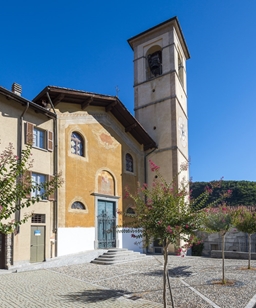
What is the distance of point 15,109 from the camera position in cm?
1360

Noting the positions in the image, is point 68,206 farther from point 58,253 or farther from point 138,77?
point 138,77

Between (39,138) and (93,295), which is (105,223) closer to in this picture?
(39,138)

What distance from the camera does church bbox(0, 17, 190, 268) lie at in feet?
44.5

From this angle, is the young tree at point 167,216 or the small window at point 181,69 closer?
the young tree at point 167,216

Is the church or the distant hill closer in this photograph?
the church

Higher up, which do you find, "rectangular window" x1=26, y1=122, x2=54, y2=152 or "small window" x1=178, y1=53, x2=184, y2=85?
"small window" x1=178, y1=53, x2=184, y2=85

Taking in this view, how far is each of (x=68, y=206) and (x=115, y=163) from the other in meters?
4.71

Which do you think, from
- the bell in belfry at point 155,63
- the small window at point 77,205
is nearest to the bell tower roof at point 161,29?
the bell in belfry at point 155,63

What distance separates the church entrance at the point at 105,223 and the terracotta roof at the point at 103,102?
16.9 feet

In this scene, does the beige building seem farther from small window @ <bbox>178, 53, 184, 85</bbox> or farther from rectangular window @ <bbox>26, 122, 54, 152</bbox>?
small window @ <bbox>178, 53, 184, 85</bbox>

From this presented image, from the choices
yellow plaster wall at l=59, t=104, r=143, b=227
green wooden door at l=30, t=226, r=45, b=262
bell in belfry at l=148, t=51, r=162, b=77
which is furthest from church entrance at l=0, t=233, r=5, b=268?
bell in belfry at l=148, t=51, r=162, b=77

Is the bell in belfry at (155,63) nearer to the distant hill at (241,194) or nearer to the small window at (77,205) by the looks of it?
the small window at (77,205)

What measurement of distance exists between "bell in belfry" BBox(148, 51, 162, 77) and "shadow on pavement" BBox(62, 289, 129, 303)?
1735 cm

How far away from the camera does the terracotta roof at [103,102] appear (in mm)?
15602
